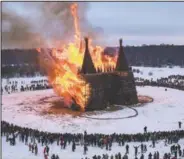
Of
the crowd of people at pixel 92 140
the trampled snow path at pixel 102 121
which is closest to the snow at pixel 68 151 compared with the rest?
the crowd of people at pixel 92 140

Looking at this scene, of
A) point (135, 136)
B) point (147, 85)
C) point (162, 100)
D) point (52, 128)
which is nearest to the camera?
point (135, 136)

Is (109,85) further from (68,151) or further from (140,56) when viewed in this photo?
(140,56)

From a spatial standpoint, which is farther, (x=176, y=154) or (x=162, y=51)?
(x=162, y=51)

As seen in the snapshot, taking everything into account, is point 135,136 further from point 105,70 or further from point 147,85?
point 147,85

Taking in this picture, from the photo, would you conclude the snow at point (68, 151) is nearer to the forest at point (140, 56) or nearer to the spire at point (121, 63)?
the spire at point (121, 63)

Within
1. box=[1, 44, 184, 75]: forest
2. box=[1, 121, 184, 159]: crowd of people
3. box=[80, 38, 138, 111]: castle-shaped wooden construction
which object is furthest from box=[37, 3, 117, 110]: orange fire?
box=[1, 44, 184, 75]: forest

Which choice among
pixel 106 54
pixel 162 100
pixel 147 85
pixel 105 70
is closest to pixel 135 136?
pixel 105 70

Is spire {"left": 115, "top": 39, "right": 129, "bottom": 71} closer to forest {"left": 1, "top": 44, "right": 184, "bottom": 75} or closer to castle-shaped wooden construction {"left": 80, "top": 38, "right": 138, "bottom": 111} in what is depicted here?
castle-shaped wooden construction {"left": 80, "top": 38, "right": 138, "bottom": 111}

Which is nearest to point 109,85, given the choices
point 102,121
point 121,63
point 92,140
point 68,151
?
point 121,63
